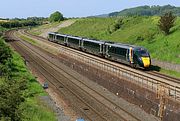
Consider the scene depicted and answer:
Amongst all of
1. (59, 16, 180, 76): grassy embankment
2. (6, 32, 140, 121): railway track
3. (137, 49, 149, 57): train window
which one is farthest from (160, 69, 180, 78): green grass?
(6, 32, 140, 121): railway track

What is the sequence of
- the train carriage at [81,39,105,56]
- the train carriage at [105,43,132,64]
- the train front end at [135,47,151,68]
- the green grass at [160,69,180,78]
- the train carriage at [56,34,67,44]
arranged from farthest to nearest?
the train carriage at [56,34,67,44] < the train carriage at [81,39,105,56] < the train carriage at [105,43,132,64] < the train front end at [135,47,151,68] < the green grass at [160,69,180,78]

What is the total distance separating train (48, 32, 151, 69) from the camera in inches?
1859

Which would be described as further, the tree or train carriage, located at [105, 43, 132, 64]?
the tree

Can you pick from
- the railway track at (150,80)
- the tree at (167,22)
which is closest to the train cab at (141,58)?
the railway track at (150,80)

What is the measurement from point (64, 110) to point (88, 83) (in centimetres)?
1410

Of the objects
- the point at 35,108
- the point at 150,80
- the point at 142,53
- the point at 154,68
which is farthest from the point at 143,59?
the point at 35,108

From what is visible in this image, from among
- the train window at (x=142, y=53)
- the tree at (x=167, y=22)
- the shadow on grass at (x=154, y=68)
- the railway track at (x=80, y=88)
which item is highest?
the tree at (x=167, y=22)

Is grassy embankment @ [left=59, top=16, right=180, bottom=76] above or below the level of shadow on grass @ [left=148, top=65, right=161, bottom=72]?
above

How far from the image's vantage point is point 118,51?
52812mm

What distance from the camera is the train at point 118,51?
4721 cm

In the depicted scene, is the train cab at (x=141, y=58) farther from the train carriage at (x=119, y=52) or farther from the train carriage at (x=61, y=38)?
the train carriage at (x=61, y=38)

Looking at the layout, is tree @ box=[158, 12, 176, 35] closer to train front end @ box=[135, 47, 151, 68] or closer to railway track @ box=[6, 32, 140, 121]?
train front end @ box=[135, 47, 151, 68]

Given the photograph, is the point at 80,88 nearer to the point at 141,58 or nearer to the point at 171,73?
the point at 141,58

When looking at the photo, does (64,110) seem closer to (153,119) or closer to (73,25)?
(153,119)
